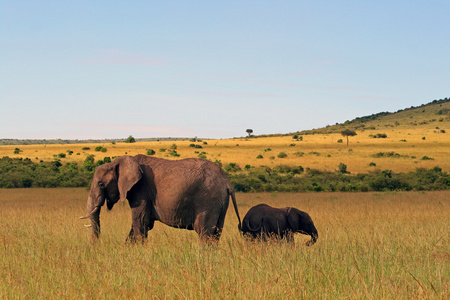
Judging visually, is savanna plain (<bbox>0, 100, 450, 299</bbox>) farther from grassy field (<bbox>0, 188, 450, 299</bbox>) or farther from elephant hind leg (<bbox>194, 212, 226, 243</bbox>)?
elephant hind leg (<bbox>194, 212, 226, 243</bbox>)

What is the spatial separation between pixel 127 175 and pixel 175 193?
3.58 ft

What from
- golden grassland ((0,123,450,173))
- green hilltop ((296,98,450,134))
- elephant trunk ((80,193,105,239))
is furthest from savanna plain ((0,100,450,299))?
green hilltop ((296,98,450,134))

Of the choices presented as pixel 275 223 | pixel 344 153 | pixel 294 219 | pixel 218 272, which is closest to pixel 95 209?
pixel 275 223

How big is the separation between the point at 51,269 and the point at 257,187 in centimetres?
2688

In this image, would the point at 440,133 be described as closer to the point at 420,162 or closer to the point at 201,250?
the point at 420,162

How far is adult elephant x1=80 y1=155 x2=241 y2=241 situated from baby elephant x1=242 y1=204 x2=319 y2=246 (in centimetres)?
58

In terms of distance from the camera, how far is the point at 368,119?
139 m

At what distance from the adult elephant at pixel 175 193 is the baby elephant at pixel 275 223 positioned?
1.90 feet

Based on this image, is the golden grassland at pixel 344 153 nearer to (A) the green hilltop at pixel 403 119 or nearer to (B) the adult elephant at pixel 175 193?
(A) the green hilltop at pixel 403 119

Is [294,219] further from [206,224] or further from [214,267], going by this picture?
[214,267]

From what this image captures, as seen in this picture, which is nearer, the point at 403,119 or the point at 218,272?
the point at 218,272

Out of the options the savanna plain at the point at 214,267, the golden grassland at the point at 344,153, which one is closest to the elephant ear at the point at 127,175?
the savanna plain at the point at 214,267

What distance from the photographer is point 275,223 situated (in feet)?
32.3

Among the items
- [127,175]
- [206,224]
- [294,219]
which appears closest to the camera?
[206,224]
